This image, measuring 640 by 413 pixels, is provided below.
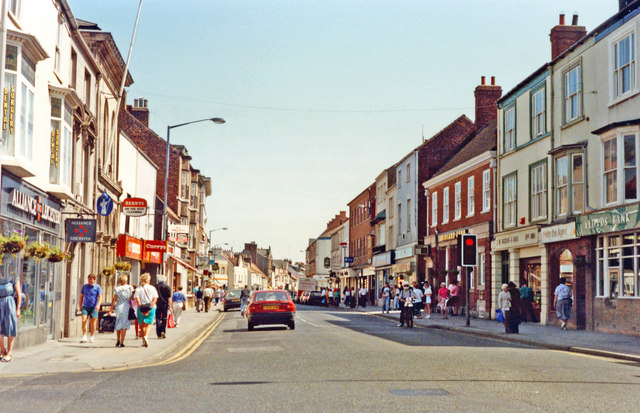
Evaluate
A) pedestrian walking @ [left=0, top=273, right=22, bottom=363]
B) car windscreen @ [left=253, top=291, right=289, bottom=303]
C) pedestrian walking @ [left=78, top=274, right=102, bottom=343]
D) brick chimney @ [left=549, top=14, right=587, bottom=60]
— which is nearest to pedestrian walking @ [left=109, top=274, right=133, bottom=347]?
pedestrian walking @ [left=78, top=274, right=102, bottom=343]

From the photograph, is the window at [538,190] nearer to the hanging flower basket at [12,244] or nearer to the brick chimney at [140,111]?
the hanging flower basket at [12,244]

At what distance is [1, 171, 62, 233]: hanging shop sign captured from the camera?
16464mm

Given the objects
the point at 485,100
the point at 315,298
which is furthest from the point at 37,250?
the point at 315,298

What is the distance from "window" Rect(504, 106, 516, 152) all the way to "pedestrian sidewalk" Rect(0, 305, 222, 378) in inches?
735

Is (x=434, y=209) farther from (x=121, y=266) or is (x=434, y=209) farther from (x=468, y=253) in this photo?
(x=121, y=266)

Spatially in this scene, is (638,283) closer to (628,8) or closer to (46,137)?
(628,8)

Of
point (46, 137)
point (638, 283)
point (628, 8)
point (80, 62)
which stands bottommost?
point (638, 283)

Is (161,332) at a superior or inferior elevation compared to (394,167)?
inferior

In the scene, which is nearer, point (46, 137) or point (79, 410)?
point (79, 410)

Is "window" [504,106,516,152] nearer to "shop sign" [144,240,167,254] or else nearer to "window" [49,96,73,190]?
"shop sign" [144,240,167,254]

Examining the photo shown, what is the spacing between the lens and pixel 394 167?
61.8 meters

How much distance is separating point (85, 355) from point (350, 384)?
7.63 metres

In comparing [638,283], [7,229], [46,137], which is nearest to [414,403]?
[7,229]

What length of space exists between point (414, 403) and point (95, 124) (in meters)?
19.6
